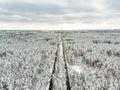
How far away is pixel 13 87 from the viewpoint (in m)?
8.30

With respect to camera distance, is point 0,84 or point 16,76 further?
point 16,76

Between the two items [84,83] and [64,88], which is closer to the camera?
[64,88]

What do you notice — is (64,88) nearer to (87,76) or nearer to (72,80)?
(72,80)

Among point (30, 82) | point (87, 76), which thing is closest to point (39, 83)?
point (30, 82)

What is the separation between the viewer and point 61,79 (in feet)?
30.5

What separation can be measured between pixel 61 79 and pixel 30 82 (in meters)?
1.16

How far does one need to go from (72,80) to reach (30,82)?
155cm

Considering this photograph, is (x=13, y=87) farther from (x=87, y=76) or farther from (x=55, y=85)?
(x=87, y=76)

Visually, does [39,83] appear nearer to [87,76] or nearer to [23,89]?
[23,89]

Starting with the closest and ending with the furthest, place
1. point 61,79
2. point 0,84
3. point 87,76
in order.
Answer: point 0,84 → point 61,79 → point 87,76

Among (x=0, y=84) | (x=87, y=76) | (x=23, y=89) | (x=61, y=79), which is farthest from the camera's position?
(x=87, y=76)

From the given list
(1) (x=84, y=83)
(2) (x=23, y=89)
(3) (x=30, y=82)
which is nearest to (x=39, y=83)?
(3) (x=30, y=82)

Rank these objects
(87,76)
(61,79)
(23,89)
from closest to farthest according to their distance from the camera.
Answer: (23,89) < (61,79) < (87,76)

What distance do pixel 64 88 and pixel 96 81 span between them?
1633mm
